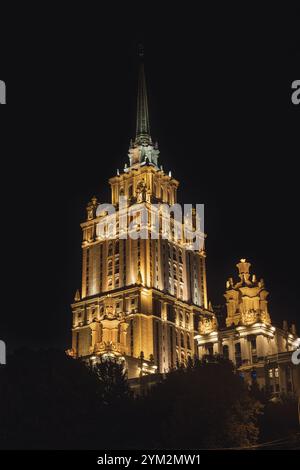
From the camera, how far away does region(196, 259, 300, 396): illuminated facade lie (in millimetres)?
113438

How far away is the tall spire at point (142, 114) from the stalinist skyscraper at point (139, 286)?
9.27 ft

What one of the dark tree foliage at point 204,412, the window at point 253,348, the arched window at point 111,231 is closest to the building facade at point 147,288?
the arched window at point 111,231

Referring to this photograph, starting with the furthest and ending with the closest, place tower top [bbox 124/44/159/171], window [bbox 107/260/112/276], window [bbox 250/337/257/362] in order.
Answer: tower top [bbox 124/44/159/171] → window [bbox 107/260/112/276] → window [bbox 250/337/257/362]

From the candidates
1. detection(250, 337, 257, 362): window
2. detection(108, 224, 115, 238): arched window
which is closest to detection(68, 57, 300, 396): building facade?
detection(108, 224, 115, 238): arched window

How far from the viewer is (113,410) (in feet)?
274

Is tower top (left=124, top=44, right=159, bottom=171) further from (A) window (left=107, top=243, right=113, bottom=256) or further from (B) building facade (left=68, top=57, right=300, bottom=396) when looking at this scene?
(A) window (left=107, top=243, right=113, bottom=256)

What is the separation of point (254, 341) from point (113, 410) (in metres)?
43.0

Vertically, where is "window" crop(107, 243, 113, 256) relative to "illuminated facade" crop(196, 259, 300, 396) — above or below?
above

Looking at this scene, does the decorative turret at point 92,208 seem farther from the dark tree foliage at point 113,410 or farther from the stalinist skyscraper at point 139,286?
the dark tree foliage at point 113,410

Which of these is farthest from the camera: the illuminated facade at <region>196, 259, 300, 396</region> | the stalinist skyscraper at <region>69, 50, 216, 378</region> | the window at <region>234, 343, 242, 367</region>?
the stalinist skyscraper at <region>69, 50, 216, 378</region>

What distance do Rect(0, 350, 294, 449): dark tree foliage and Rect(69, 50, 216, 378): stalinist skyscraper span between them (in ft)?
166

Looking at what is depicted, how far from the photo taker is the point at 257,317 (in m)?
122

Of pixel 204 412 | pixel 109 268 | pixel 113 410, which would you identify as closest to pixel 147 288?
pixel 109 268
